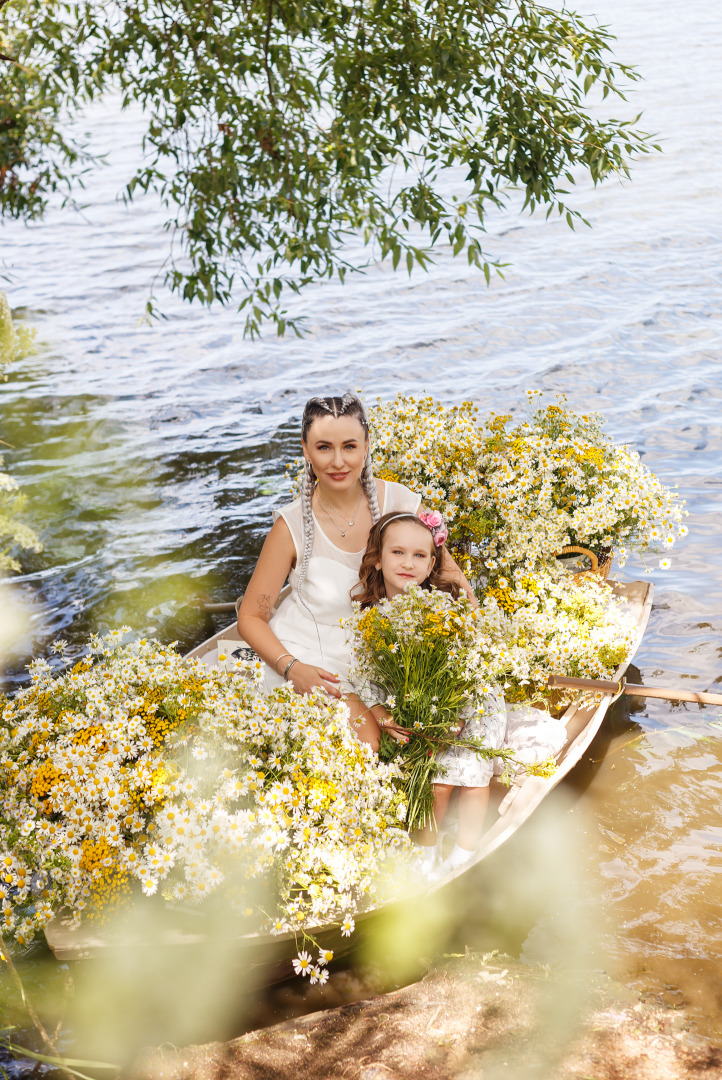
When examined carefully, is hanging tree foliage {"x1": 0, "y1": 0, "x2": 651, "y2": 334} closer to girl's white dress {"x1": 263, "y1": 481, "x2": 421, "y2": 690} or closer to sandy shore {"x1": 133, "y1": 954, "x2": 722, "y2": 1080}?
girl's white dress {"x1": 263, "y1": 481, "x2": 421, "y2": 690}

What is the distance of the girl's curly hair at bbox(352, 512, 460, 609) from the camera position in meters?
5.14

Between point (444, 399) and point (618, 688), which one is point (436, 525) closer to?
point (618, 688)

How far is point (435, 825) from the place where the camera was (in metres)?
4.66

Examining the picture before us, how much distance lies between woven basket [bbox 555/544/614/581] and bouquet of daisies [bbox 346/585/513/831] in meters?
2.10

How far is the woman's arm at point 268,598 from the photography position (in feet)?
17.0

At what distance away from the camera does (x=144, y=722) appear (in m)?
3.95

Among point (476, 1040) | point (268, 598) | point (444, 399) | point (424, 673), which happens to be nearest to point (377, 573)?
A: point (268, 598)

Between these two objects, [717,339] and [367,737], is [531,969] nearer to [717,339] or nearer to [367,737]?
[367,737]

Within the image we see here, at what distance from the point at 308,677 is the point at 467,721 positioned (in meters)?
0.89

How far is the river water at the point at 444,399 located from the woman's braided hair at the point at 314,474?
2484 millimetres

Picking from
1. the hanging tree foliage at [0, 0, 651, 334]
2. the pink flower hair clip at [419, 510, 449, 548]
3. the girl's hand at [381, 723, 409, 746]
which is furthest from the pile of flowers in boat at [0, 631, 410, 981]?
the hanging tree foliage at [0, 0, 651, 334]

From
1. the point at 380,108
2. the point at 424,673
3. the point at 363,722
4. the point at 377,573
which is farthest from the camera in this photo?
the point at 380,108

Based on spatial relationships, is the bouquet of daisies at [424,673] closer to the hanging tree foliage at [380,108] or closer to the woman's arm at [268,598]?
the woman's arm at [268,598]

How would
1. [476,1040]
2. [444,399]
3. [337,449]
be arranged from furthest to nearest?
[444,399]
[337,449]
[476,1040]
